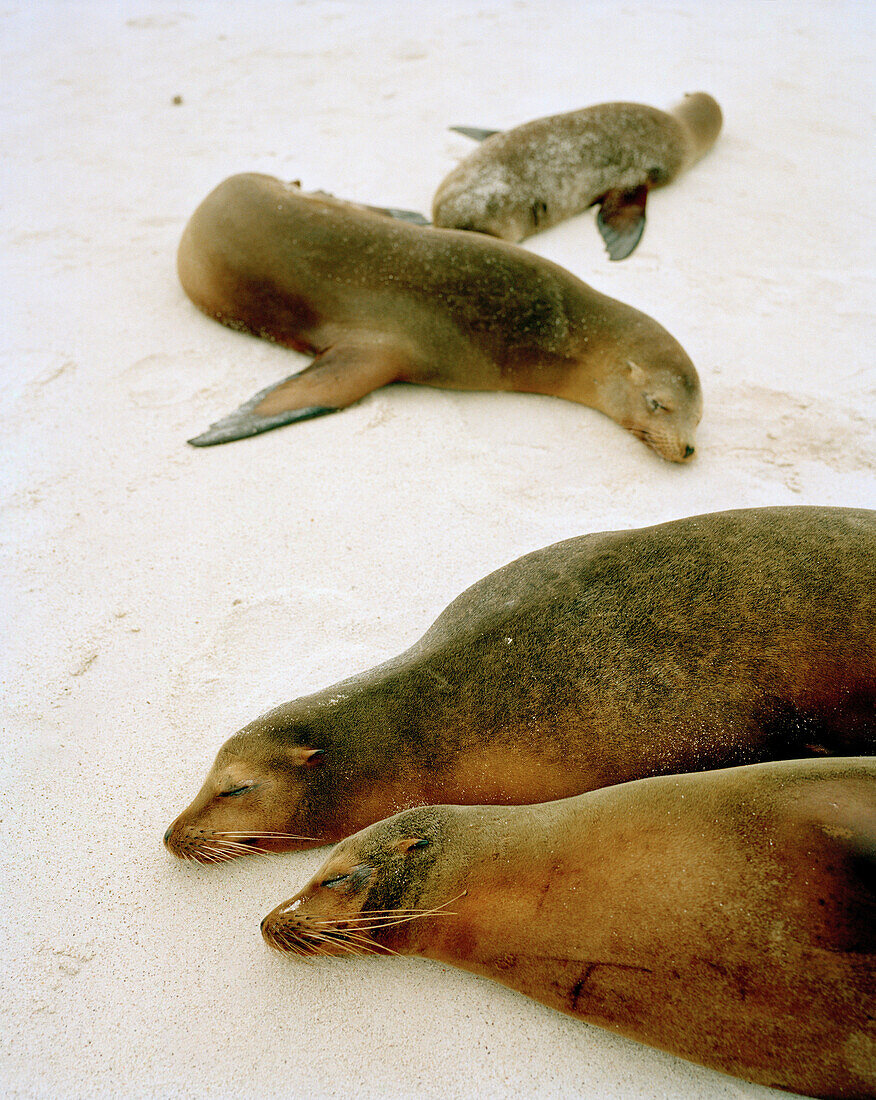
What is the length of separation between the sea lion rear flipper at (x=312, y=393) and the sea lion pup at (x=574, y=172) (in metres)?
1.60

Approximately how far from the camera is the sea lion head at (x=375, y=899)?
178cm

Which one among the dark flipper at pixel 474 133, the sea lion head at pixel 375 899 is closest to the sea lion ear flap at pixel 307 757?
the sea lion head at pixel 375 899

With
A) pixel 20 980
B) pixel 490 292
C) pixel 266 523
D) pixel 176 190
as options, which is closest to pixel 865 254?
pixel 490 292

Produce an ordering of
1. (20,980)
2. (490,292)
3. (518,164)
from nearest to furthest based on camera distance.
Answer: (20,980) < (490,292) < (518,164)

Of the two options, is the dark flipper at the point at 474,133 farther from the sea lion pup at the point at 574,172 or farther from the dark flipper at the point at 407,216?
the dark flipper at the point at 407,216

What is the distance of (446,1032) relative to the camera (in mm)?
1771

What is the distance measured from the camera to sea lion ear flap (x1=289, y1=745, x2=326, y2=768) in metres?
2.09

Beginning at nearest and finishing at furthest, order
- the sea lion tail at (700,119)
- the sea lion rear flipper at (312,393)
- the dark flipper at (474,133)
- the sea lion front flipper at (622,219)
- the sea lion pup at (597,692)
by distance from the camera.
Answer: the sea lion pup at (597,692), the sea lion rear flipper at (312,393), the sea lion front flipper at (622,219), the sea lion tail at (700,119), the dark flipper at (474,133)

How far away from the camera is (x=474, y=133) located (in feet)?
20.0

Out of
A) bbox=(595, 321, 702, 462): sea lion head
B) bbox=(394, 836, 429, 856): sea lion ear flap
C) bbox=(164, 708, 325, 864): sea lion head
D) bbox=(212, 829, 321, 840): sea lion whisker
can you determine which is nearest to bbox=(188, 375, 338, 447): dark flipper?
bbox=(595, 321, 702, 462): sea lion head

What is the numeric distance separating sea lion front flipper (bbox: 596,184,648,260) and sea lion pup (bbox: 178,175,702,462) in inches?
Answer: 40.9

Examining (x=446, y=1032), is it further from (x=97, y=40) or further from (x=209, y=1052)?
(x=97, y=40)

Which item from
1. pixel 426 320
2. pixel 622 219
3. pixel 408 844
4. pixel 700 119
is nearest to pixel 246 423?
pixel 426 320

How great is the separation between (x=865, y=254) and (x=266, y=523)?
3780 millimetres
